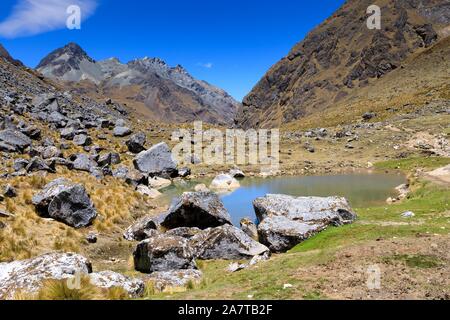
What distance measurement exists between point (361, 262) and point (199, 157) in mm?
50480

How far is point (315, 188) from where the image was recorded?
140ft

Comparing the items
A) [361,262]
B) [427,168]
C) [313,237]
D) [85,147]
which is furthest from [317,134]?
[361,262]

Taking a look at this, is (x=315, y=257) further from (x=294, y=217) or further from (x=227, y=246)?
(x=294, y=217)

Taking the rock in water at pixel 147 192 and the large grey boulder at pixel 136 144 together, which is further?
the large grey boulder at pixel 136 144

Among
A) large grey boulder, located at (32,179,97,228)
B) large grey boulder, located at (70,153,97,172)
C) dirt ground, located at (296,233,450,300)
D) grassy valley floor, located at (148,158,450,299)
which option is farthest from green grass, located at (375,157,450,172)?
large grey boulder, located at (32,179,97,228)

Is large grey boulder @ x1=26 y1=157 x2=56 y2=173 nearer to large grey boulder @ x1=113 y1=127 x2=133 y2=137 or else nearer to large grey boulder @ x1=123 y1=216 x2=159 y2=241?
large grey boulder @ x1=123 y1=216 x2=159 y2=241

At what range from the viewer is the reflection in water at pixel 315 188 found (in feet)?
114

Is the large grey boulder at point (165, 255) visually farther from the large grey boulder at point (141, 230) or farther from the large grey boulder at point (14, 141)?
the large grey boulder at point (14, 141)

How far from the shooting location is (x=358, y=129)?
77.8m

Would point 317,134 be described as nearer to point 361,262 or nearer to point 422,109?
point 422,109

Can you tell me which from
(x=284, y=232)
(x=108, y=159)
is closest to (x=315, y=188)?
(x=284, y=232)

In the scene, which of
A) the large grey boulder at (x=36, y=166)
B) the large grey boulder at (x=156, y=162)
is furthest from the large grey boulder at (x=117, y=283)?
the large grey boulder at (x=156, y=162)

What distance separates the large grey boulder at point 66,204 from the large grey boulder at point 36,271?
10864mm

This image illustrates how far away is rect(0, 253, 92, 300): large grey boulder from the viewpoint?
40.7 ft
